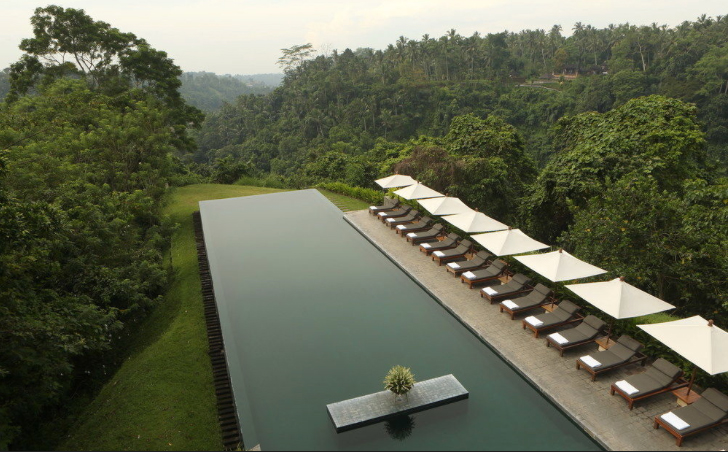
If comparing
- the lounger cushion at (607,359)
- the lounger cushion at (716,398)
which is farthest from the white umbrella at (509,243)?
the lounger cushion at (716,398)

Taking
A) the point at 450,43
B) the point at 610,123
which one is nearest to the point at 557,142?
the point at 610,123

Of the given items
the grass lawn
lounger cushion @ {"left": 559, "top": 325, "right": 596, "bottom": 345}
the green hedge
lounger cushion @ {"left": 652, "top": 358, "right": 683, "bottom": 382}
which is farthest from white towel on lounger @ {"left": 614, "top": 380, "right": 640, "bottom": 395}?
the green hedge

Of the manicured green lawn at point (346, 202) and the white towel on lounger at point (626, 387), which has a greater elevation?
the manicured green lawn at point (346, 202)

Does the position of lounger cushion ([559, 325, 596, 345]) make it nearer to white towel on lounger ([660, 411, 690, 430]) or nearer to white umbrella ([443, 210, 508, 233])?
white towel on lounger ([660, 411, 690, 430])

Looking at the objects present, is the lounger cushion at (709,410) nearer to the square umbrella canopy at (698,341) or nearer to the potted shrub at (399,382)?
the square umbrella canopy at (698,341)

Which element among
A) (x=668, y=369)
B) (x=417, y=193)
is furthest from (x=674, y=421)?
(x=417, y=193)

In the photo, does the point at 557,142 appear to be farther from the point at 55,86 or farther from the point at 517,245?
the point at 55,86

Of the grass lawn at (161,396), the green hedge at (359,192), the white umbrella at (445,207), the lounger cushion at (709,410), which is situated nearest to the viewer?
the lounger cushion at (709,410)
